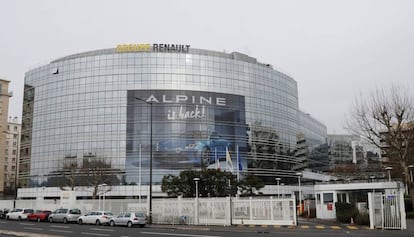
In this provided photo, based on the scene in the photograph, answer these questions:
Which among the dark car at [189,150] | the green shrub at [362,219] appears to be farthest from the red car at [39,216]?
the dark car at [189,150]

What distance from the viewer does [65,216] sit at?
142 ft

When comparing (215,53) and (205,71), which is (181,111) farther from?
(215,53)

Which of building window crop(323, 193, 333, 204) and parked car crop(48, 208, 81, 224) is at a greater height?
building window crop(323, 193, 333, 204)

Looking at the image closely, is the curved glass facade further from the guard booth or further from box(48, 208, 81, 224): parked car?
box(48, 208, 81, 224): parked car

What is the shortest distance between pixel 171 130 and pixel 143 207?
142 feet

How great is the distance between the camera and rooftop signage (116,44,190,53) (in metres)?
90.6

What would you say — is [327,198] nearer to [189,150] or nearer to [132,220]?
[132,220]

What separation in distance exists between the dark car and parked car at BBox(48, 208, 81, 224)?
4001cm

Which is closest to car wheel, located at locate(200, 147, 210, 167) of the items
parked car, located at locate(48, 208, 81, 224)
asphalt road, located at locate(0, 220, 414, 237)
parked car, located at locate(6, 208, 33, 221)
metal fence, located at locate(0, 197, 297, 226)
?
parked car, located at locate(6, 208, 33, 221)

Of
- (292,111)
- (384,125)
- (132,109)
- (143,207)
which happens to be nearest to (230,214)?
(143,207)

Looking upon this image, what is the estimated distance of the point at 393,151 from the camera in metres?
44.3

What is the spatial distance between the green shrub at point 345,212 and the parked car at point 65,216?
84.0 feet

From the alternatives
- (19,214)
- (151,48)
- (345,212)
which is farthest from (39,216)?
(151,48)

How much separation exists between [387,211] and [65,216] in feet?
101
